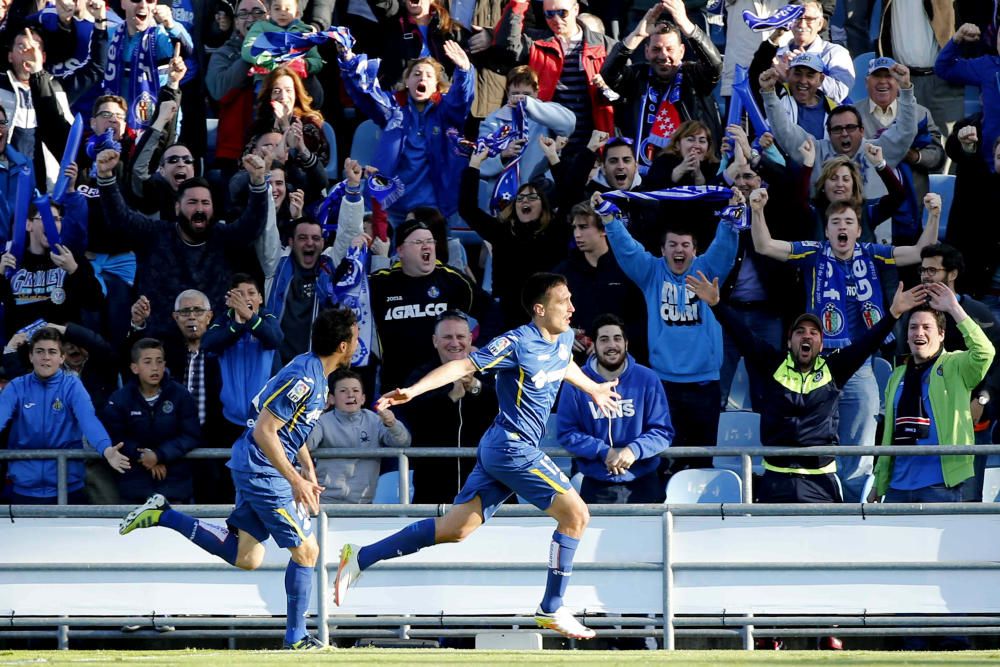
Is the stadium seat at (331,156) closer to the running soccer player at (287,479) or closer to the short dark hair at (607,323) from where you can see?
the short dark hair at (607,323)

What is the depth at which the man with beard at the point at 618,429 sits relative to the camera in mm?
10984

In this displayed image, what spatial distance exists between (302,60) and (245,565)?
548 centimetres

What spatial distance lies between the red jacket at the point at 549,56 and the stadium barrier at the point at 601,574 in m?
4.16

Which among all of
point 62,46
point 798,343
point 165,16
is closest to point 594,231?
point 798,343

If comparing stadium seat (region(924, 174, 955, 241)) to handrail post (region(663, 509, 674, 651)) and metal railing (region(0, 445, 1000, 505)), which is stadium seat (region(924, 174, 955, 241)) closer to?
metal railing (region(0, 445, 1000, 505))

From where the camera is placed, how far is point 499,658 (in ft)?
28.8

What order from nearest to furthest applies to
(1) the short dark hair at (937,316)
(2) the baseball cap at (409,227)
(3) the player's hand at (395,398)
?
(3) the player's hand at (395,398) < (1) the short dark hair at (937,316) < (2) the baseball cap at (409,227)

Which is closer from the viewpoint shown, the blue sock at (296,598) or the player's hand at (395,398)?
the player's hand at (395,398)

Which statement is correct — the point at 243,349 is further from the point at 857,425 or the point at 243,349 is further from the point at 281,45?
the point at 857,425

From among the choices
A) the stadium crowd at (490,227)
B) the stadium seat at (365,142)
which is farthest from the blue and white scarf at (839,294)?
the stadium seat at (365,142)

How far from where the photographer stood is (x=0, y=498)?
40.2 feet

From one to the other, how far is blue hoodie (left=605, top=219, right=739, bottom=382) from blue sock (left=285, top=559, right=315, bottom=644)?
3359mm

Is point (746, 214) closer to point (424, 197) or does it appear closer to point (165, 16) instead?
point (424, 197)

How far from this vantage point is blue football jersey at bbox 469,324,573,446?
Answer: 9.53 m
